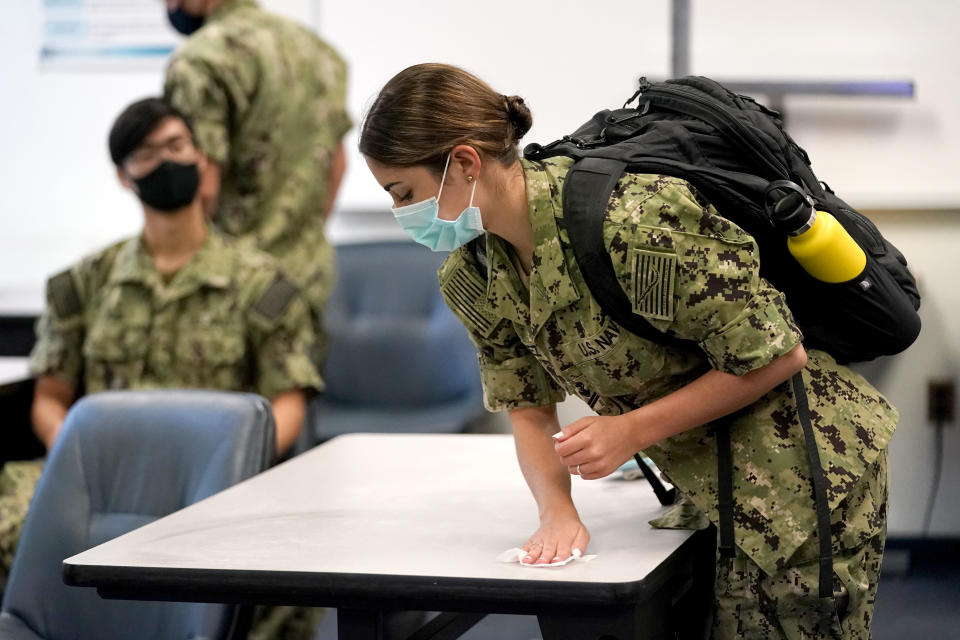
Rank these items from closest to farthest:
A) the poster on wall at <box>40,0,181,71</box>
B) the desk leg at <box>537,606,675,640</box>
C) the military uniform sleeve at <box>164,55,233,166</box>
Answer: the desk leg at <box>537,606,675,640</box>, the military uniform sleeve at <box>164,55,233,166</box>, the poster on wall at <box>40,0,181,71</box>

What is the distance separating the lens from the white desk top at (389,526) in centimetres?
121

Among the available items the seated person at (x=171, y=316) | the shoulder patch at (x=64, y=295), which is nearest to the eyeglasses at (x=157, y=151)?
the seated person at (x=171, y=316)

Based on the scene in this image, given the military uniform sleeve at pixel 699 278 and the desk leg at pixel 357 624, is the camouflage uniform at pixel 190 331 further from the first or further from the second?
the military uniform sleeve at pixel 699 278

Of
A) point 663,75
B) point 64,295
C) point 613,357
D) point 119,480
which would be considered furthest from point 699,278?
point 663,75

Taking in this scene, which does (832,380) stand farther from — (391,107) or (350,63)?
(350,63)

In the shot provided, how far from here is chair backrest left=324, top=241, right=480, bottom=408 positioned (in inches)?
131

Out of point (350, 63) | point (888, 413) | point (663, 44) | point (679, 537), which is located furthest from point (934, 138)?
point (679, 537)

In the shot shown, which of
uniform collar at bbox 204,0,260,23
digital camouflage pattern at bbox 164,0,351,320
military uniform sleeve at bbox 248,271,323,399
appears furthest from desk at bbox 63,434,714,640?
uniform collar at bbox 204,0,260,23

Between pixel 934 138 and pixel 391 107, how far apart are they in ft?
7.72

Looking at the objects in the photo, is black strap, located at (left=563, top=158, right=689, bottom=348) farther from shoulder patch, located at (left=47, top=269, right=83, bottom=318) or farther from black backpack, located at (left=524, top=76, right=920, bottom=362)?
shoulder patch, located at (left=47, top=269, right=83, bottom=318)

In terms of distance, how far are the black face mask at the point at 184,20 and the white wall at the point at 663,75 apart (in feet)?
1.57

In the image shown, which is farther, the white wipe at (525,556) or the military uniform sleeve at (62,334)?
the military uniform sleeve at (62,334)

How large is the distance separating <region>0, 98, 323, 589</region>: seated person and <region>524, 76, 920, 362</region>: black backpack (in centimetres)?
114

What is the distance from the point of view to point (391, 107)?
48.9 inches
